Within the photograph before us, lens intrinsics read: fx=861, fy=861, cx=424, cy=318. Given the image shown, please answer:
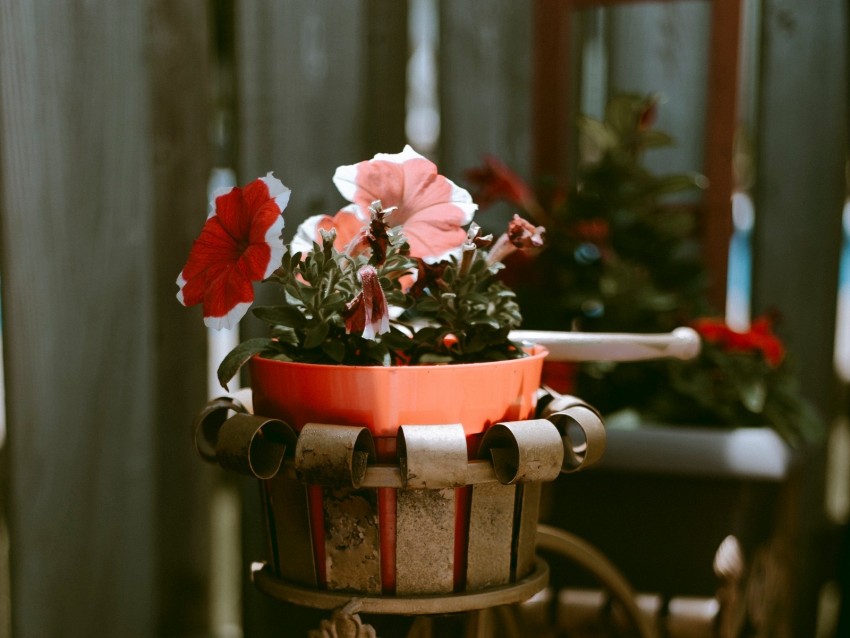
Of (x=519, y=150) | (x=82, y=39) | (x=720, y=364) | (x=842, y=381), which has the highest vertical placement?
(x=82, y=39)

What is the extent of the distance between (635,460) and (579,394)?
0.87 feet

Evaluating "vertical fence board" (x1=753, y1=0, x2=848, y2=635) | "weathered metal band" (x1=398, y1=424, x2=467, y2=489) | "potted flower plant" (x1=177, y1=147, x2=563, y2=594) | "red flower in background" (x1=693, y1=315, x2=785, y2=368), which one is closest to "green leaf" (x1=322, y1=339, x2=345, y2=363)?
"potted flower plant" (x1=177, y1=147, x2=563, y2=594)

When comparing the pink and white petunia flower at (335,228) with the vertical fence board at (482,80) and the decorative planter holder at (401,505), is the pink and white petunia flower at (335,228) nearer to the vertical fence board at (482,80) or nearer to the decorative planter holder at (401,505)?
the decorative planter holder at (401,505)

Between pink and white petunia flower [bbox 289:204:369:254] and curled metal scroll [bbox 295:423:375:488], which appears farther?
pink and white petunia flower [bbox 289:204:369:254]

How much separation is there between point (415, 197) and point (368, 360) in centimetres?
19

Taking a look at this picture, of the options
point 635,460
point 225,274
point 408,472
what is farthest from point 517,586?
point 635,460

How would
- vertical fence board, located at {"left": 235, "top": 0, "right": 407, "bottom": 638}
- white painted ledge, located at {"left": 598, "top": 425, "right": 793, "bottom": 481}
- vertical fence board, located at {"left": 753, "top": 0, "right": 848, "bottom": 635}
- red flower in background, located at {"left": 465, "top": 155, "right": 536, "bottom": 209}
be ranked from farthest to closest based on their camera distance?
vertical fence board, located at {"left": 753, "top": 0, "right": 848, "bottom": 635} → red flower in background, located at {"left": 465, "top": 155, "right": 536, "bottom": 209} → vertical fence board, located at {"left": 235, "top": 0, "right": 407, "bottom": 638} → white painted ledge, located at {"left": 598, "top": 425, "right": 793, "bottom": 481}

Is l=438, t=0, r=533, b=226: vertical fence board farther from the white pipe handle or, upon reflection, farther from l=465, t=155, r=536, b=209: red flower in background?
the white pipe handle

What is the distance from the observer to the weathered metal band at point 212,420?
0.99 m

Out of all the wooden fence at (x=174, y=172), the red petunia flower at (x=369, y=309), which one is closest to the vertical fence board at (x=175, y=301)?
the wooden fence at (x=174, y=172)

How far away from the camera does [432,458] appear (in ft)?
2.69

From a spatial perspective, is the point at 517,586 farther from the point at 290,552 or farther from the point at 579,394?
the point at 579,394

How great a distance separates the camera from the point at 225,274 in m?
0.89

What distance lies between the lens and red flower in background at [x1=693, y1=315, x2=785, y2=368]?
1.83m
